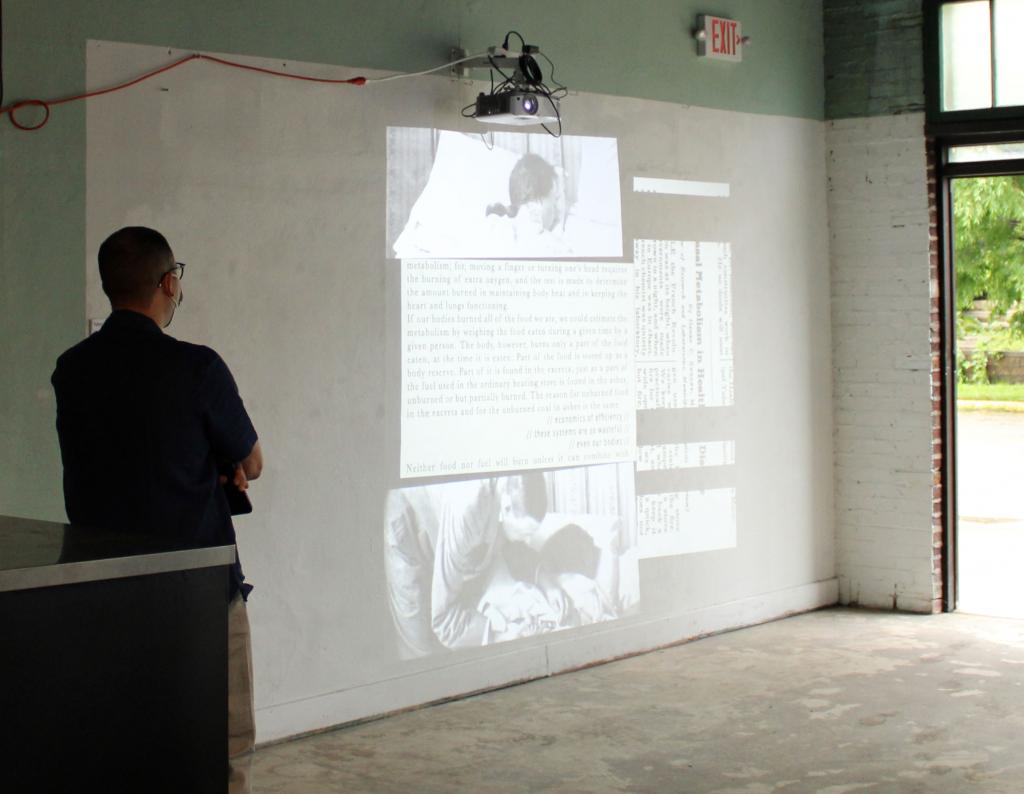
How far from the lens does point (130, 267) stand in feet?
8.97

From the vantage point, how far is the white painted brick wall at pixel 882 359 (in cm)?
633

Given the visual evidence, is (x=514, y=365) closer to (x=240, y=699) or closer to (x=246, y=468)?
(x=246, y=468)

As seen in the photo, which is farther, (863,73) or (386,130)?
(863,73)

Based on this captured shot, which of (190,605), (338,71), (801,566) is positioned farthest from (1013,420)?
(190,605)

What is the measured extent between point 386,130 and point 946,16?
3.15 metres

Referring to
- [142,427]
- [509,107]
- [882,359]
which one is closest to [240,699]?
[142,427]

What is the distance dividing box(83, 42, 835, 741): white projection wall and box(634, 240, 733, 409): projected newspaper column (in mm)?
16

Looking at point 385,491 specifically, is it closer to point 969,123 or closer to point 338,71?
point 338,71

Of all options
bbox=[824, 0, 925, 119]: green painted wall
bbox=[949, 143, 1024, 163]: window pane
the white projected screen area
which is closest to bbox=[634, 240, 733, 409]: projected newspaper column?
the white projected screen area

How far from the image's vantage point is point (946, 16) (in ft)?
20.4

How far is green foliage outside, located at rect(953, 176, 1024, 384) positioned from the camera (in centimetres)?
618

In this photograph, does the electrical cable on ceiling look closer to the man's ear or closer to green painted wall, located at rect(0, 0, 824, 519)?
green painted wall, located at rect(0, 0, 824, 519)

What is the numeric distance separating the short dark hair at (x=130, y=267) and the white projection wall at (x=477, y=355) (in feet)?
3.91

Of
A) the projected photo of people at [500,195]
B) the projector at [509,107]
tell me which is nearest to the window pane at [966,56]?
the projected photo of people at [500,195]
